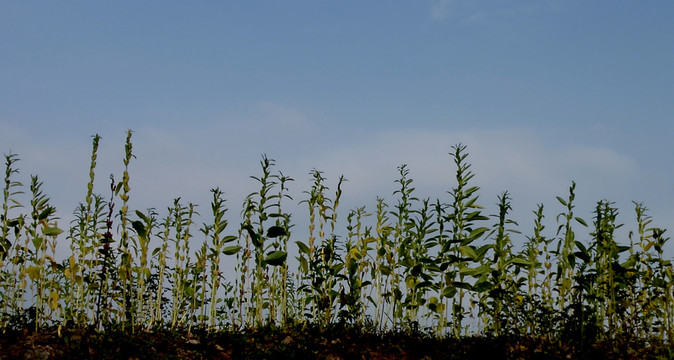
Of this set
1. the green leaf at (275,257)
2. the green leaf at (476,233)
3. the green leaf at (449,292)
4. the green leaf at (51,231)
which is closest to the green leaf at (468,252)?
the green leaf at (476,233)

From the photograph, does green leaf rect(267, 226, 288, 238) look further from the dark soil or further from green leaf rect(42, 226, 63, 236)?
green leaf rect(42, 226, 63, 236)

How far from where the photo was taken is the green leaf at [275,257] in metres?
7.25

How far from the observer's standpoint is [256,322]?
769 cm

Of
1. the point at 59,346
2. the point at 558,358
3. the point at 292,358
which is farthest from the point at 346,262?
the point at 59,346

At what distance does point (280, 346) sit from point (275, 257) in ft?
4.01

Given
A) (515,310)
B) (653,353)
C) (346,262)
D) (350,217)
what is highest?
(350,217)

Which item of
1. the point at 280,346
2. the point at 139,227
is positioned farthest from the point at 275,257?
the point at 139,227

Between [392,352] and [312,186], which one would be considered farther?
[312,186]

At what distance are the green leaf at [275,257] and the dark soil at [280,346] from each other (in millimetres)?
789

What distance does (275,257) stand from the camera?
285 inches

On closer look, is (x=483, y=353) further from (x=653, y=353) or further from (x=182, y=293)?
(x=182, y=293)

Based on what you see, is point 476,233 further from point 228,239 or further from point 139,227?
point 139,227

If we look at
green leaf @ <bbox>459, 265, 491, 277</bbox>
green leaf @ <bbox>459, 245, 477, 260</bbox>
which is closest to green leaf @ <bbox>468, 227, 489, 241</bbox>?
green leaf @ <bbox>459, 245, 477, 260</bbox>

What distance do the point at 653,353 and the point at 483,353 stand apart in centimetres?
214
